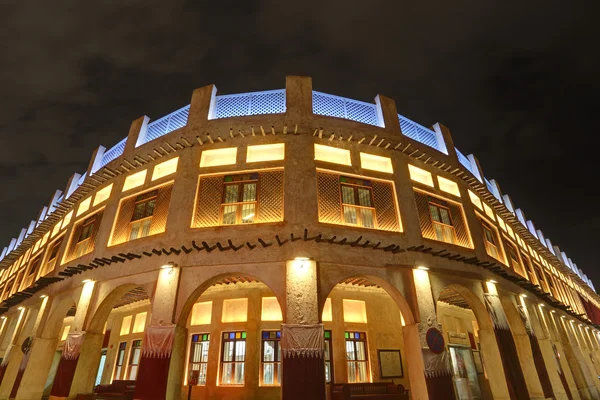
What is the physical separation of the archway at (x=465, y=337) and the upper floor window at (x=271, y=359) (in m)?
7.63

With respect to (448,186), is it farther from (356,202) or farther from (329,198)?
(329,198)

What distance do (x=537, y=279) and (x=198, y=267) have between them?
22725 mm

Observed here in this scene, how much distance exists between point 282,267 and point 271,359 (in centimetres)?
555

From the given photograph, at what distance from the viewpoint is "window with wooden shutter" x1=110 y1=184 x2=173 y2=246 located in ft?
44.3

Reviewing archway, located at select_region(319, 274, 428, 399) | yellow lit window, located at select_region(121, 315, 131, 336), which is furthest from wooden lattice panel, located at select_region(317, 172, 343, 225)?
yellow lit window, located at select_region(121, 315, 131, 336)

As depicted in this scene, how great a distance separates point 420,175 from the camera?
15.4 meters

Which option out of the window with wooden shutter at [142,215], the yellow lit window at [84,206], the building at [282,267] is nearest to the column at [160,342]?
the building at [282,267]

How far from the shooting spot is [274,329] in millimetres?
14445

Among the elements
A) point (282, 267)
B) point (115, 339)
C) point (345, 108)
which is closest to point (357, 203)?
point (282, 267)

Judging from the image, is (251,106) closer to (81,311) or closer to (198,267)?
(198,267)

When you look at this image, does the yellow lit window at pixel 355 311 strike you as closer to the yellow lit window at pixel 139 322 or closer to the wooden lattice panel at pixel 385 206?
the wooden lattice panel at pixel 385 206

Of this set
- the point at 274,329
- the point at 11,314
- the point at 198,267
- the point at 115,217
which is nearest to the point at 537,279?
the point at 274,329

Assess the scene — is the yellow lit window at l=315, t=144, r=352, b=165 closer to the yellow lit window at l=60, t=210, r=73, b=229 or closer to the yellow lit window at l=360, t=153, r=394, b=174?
the yellow lit window at l=360, t=153, r=394, b=174

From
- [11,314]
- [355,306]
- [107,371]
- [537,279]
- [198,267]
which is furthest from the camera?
[537,279]
